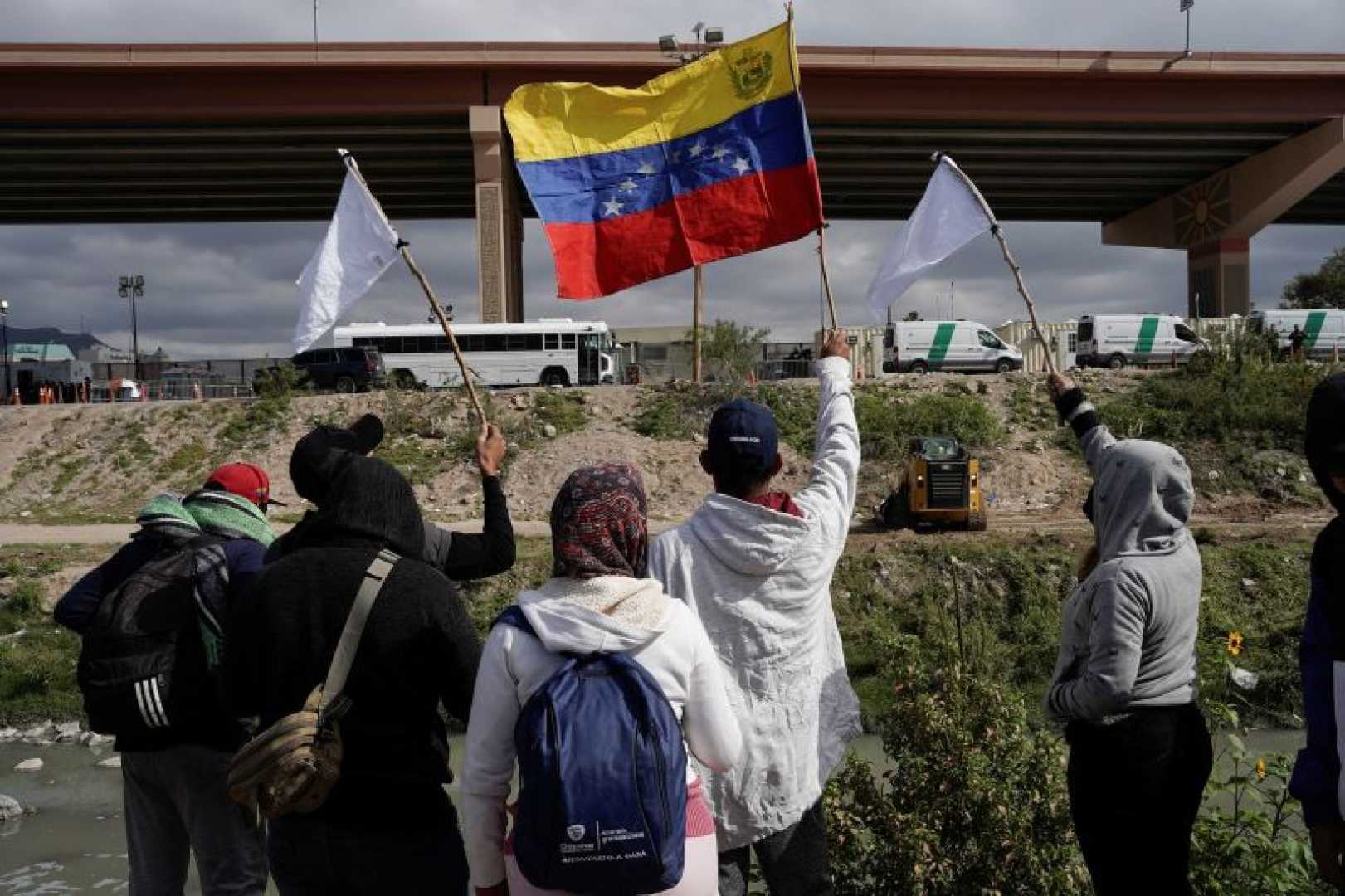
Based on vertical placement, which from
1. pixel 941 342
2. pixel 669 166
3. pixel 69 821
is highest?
pixel 941 342

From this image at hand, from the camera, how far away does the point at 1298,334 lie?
31.3 meters

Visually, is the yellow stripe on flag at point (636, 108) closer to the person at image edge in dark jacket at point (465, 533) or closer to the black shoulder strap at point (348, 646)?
the person at image edge in dark jacket at point (465, 533)

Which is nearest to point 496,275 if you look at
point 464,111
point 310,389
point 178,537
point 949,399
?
point 464,111

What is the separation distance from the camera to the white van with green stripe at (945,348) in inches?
1323

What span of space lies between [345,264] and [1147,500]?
3.35 m

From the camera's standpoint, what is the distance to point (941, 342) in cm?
3356

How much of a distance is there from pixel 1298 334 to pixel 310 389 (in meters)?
26.3

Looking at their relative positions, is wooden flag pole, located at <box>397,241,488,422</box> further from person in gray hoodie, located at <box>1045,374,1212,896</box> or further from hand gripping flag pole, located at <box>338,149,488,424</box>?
person in gray hoodie, located at <box>1045,374,1212,896</box>

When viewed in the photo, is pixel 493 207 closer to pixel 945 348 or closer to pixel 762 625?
pixel 945 348

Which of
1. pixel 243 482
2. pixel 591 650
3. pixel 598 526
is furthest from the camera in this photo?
pixel 243 482

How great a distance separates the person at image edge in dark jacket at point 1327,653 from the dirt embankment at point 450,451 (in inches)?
661

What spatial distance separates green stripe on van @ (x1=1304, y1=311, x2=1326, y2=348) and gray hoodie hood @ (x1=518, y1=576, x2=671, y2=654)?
129ft

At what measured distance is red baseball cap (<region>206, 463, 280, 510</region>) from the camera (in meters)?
4.03

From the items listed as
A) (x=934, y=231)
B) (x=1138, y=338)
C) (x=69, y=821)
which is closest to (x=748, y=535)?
(x=934, y=231)
